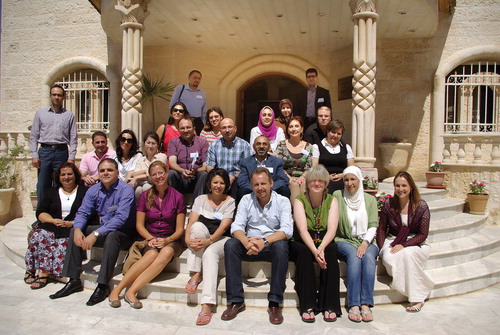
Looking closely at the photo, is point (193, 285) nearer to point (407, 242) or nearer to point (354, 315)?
point (354, 315)

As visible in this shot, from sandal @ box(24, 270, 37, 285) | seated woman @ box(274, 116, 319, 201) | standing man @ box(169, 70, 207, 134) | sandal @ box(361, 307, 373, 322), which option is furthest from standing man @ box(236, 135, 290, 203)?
standing man @ box(169, 70, 207, 134)

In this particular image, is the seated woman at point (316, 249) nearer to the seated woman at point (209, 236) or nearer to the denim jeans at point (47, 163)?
the seated woman at point (209, 236)

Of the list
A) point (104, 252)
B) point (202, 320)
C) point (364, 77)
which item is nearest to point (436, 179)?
point (364, 77)

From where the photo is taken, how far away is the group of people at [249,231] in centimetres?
349

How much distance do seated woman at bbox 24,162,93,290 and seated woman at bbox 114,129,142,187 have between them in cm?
62

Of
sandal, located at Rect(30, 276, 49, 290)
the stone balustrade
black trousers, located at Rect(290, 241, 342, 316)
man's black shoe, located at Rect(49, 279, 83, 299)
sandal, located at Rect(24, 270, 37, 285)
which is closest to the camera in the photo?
black trousers, located at Rect(290, 241, 342, 316)

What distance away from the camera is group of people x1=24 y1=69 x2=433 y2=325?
3486 mm

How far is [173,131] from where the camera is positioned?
5762 millimetres

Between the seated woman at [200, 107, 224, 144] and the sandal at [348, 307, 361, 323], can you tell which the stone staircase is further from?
the seated woman at [200, 107, 224, 144]

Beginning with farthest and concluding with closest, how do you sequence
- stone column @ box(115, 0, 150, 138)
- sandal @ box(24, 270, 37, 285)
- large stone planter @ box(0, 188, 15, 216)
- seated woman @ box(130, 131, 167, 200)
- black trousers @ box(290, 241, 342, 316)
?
large stone planter @ box(0, 188, 15, 216)
stone column @ box(115, 0, 150, 138)
seated woman @ box(130, 131, 167, 200)
sandal @ box(24, 270, 37, 285)
black trousers @ box(290, 241, 342, 316)

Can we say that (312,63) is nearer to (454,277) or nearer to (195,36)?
(195,36)

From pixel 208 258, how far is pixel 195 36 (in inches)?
237

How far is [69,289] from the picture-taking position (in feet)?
12.8

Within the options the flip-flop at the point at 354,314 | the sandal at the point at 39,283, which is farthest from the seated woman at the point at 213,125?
the flip-flop at the point at 354,314
